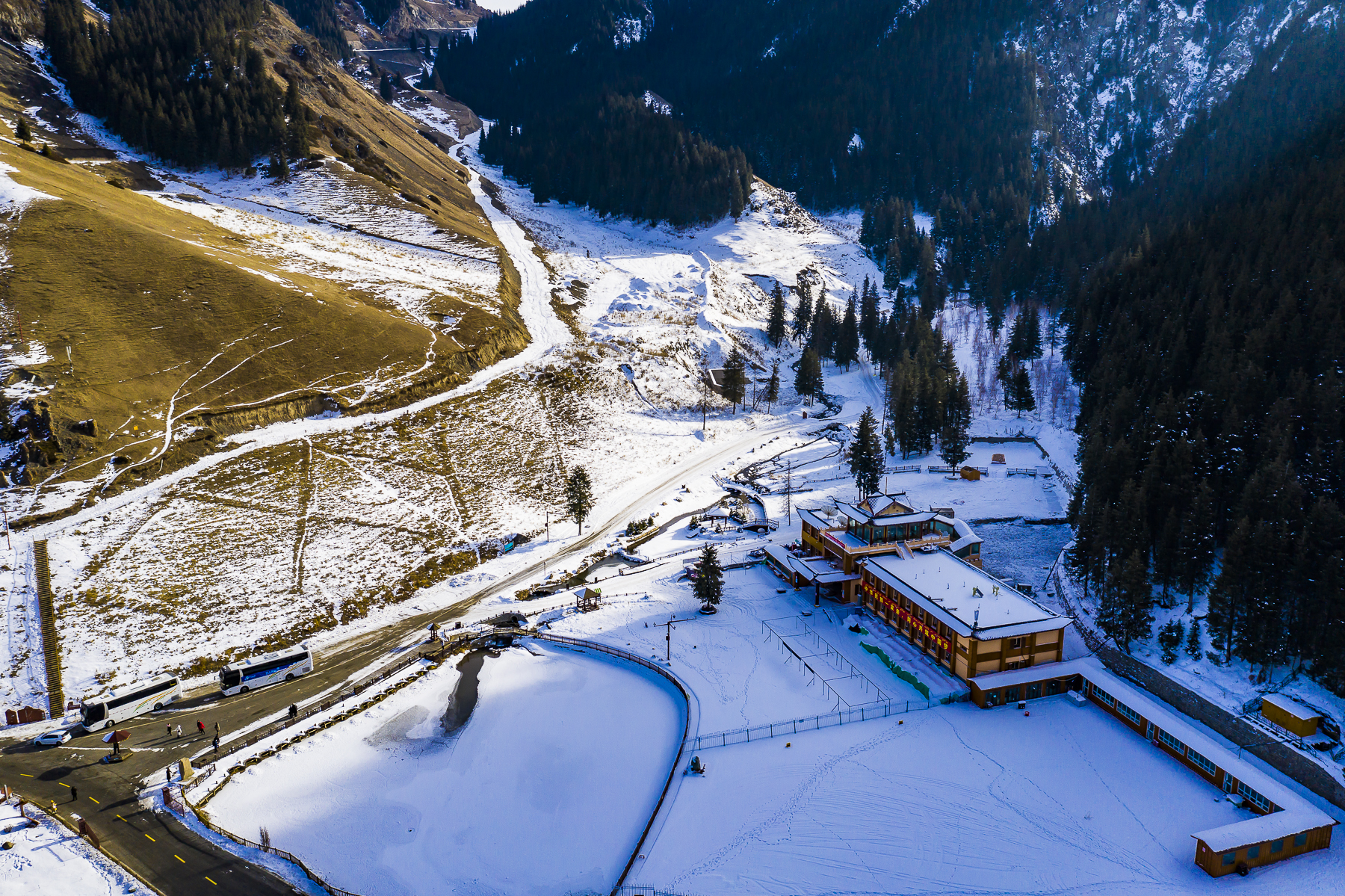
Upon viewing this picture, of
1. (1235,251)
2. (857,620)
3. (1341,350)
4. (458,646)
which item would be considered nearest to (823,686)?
(857,620)

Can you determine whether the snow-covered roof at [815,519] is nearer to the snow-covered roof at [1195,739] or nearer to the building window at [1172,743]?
the snow-covered roof at [1195,739]

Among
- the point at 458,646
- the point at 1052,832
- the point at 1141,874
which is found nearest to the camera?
the point at 1141,874

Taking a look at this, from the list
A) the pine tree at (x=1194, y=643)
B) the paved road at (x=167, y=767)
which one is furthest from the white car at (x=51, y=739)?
the pine tree at (x=1194, y=643)

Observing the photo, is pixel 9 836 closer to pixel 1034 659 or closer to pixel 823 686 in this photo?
pixel 823 686

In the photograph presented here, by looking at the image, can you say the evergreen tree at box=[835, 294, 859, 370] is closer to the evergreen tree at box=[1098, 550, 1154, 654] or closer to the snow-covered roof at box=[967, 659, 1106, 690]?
the evergreen tree at box=[1098, 550, 1154, 654]

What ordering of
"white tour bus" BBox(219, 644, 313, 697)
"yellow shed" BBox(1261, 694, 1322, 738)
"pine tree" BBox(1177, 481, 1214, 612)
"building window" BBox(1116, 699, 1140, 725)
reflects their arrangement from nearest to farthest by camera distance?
"yellow shed" BBox(1261, 694, 1322, 738) → "building window" BBox(1116, 699, 1140, 725) → "white tour bus" BBox(219, 644, 313, 697) → "pine tree" BBox(1177, 481, 1214, 612)

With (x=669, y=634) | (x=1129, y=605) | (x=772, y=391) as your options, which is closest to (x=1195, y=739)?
(x=1129, y=605)

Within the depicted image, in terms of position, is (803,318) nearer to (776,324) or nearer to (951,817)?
(776,324)

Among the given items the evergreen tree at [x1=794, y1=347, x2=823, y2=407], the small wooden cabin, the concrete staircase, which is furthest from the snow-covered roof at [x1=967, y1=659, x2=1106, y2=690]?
the evergreen tree at [x1=794, y1=347, x2=823, y2=407]
